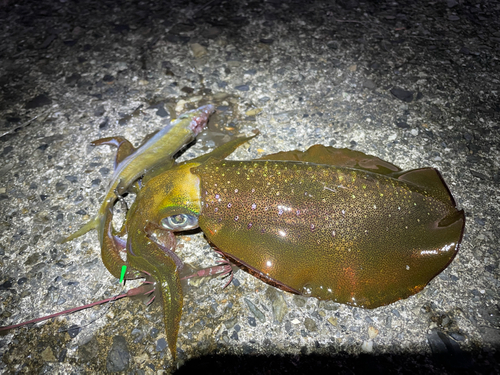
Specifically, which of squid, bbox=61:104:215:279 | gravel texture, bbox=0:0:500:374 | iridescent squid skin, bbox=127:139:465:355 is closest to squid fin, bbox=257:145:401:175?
gravel texture, bbox=0:0:500:374

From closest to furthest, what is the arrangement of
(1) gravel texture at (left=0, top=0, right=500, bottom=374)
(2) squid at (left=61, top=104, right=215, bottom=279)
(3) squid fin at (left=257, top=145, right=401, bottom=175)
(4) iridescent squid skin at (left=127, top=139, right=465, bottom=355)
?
(4) iridescent squid skin at (left=127, top=139, right=465, bottom=355)
(1) gravel texture at (left=0, top=0, right=500, bottom=374)
(2) squid at (left=61, top=104, right=215, bottom=279)
(3) squid fin at (left=257, top=145, right=401, bottom=175)

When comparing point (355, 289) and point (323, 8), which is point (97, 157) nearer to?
point (355, 289)

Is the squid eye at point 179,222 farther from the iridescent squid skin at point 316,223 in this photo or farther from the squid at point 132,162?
the squid at point 132,162

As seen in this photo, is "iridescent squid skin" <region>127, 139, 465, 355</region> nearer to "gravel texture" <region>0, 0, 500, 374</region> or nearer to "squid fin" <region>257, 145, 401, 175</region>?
"gravel texture" <region>0, 0, 500, 374</region>

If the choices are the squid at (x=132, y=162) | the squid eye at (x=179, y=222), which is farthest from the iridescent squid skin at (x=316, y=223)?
the squid at (x=132, y=162)

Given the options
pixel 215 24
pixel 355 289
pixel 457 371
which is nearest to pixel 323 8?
pixel 215 24

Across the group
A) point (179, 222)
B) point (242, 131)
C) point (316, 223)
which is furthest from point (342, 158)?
point (179, 222)
